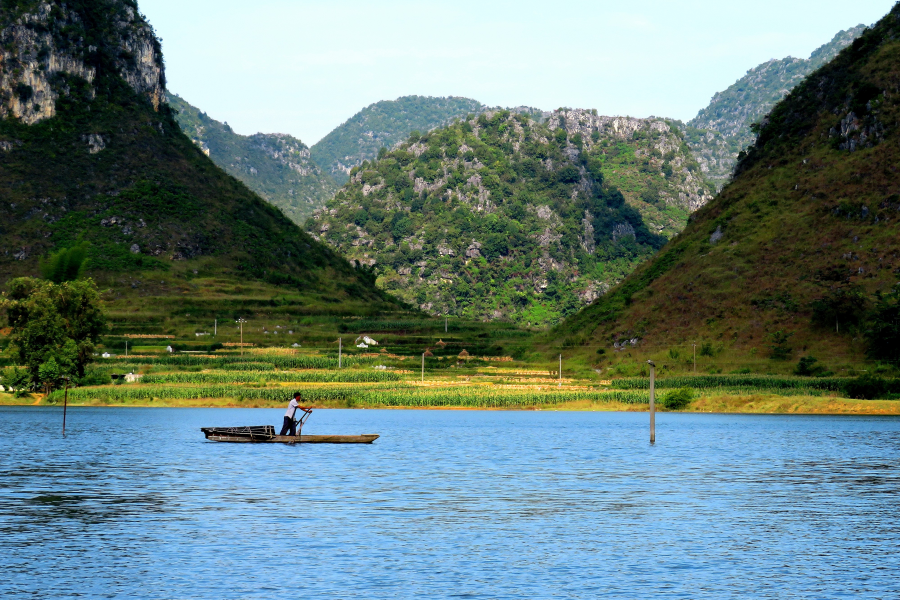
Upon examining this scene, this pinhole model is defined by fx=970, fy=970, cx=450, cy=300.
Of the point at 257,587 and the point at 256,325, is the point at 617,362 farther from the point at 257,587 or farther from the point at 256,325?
the point at 257,587

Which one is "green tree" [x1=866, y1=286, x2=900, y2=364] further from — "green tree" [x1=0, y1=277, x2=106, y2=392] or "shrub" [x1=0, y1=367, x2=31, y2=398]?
"shrub" [x1=0, y1=367, x2=31, y2=398]

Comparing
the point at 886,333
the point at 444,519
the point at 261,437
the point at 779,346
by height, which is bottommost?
the point at 444,519

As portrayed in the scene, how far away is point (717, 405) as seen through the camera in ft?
425

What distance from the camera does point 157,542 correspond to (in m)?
38.4

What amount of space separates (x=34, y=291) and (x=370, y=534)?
10865cm

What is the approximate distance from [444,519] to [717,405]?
302 ft

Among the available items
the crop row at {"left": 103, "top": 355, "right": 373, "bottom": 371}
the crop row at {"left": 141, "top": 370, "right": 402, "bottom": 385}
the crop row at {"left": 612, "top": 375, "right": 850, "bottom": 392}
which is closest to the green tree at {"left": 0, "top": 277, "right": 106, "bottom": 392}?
the crop row at {"left": 141, "top": 370, "right": 402, "bottom": 385}

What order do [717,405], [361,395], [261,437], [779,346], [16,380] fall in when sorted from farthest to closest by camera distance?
[779,346]
[717,405]
[361,395]
[16,380]
[261,437]

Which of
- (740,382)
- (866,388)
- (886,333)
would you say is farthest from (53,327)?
(886,333)

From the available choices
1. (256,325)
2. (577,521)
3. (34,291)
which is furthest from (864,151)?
(577,521)

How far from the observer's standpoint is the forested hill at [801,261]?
6201 inches

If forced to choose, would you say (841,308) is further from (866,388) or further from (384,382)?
(384,382)

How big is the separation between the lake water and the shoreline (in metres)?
35.7

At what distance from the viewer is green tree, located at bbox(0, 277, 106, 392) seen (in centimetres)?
12794
